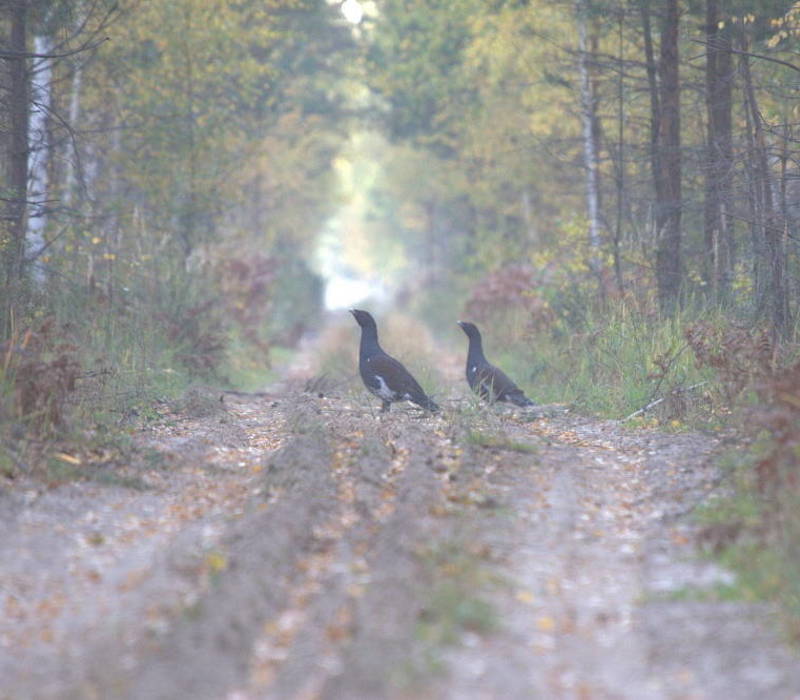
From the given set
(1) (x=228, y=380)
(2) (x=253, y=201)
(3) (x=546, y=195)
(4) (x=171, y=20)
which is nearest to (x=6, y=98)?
(1) (x=228, y=380)

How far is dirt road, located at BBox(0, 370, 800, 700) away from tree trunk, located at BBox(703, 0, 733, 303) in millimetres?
4772

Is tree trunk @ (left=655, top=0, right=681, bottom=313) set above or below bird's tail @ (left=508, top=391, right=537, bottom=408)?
above

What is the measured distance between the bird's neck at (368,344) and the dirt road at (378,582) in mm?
2507

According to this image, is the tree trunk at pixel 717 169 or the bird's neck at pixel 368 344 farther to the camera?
the tree trunk at pixel 717 169

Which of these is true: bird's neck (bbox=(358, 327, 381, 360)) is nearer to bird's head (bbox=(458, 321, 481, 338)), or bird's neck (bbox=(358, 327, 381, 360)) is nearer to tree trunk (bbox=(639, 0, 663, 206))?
bird's head (bbox=(458, 321, 481, 338))

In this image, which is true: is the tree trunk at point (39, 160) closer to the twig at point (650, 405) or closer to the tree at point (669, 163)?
the twig at point (650, 405)

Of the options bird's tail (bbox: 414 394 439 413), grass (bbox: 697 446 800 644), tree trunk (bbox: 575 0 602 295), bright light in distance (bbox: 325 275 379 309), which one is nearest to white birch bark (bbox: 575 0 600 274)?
tree trunk (bbox: 575 0 602 295)

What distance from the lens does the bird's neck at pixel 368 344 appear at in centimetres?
1170

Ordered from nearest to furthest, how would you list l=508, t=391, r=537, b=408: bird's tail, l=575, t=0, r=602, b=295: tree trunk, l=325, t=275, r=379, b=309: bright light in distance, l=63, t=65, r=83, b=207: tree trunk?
l=508, t=391, r=537, b=408: bird's tail
l=575, t=0, r=602, b=295: tree trunk
l=63, t=65, r=83, b=207: tree trunk
l=325, t=275, r=379, b=309: bright light in distance

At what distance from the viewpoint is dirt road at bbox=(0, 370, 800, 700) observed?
187 inches

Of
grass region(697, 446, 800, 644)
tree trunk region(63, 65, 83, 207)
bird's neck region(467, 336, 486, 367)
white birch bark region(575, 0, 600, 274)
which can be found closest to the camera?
grass region(697, 446, 800, 644)

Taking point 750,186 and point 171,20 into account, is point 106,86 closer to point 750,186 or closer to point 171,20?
point 171,20

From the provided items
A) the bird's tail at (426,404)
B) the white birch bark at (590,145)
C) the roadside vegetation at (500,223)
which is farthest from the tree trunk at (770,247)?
the white birch bark at (590,145)

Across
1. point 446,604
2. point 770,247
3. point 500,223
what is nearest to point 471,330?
point 770,247
